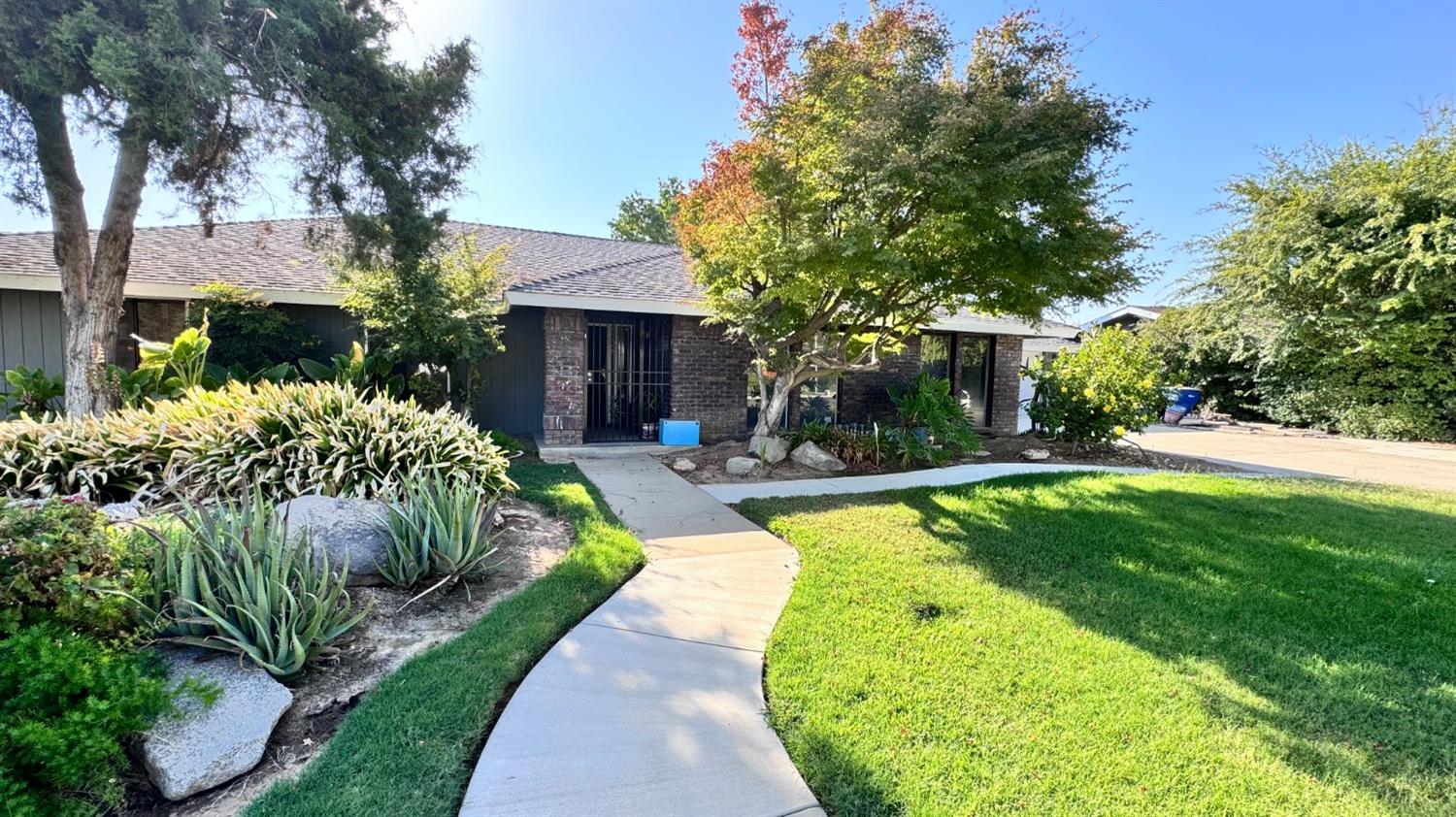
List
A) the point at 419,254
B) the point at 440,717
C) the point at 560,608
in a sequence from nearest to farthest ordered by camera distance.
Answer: the point at 440,717
the point at 560,608
the point at 419,254

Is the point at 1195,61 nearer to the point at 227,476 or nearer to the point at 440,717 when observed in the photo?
the point at 440,717

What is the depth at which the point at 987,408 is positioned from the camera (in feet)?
48.3

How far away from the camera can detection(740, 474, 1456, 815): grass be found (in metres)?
2.53

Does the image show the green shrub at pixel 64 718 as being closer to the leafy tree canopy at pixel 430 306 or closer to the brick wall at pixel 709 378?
the leafy tree canopy at pixel 430 306

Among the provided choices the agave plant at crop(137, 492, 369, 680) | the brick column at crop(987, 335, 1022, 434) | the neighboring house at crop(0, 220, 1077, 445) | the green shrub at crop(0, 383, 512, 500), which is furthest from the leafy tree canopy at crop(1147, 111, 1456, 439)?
the agave plant at crop(137, 492, 369, 680)

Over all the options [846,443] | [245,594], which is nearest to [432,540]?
[245,594]

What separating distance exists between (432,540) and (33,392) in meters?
8.08

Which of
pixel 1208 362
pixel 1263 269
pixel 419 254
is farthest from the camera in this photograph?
pixel 1208 362

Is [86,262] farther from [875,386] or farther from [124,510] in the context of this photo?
[875,386]

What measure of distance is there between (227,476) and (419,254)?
4.32 metres

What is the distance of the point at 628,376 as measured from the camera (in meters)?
11.4

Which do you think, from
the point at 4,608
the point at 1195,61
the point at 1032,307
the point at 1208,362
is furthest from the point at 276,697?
the point at 1208,362

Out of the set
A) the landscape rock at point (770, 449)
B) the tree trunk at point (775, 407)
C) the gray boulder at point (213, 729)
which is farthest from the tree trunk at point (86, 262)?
the tree trunk at point (775, 407)

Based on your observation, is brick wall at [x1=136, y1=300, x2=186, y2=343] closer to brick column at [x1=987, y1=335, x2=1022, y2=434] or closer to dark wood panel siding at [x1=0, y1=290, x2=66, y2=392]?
dark wood panel siding at [x1=0, y1=290, x2=66, y2=392]
